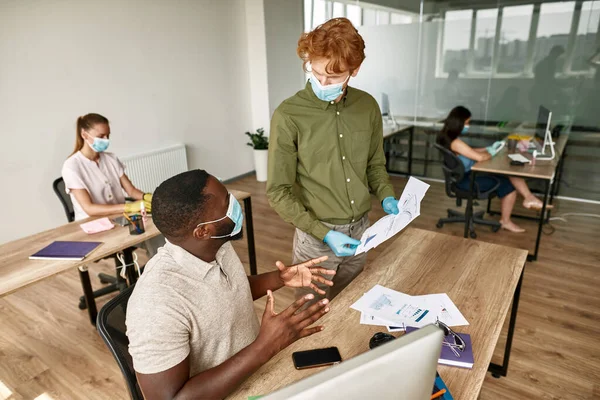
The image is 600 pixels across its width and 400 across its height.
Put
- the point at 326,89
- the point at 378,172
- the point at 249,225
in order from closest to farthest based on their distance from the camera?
the point at 326,89 < the point at 378,172 < the point at 249,225

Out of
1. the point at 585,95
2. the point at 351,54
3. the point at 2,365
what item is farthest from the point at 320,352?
the point at 585,95

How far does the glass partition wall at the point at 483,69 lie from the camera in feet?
15.5

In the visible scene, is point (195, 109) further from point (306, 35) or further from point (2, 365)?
point (306, 35)

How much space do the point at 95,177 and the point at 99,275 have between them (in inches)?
35.7

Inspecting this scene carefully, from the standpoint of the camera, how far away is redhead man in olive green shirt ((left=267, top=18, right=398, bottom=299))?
175cm

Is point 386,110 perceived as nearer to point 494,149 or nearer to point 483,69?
point 483,69

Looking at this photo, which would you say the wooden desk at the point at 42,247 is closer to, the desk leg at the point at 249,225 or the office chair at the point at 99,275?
the office chair at the point at 99,275

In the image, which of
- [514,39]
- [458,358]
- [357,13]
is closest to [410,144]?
[514,39]

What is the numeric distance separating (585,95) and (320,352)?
494 cm

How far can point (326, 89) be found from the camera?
172 cm

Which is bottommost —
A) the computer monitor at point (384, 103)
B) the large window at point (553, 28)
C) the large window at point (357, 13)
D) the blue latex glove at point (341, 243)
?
the blue latex glove at point (341, 243)

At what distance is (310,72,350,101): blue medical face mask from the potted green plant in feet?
13.4

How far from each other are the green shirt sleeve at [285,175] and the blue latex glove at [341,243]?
0.12ft

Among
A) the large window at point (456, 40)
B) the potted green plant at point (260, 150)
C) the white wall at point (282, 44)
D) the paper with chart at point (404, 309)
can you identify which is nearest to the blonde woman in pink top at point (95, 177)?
the paper with chart at point (404, 309)
